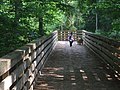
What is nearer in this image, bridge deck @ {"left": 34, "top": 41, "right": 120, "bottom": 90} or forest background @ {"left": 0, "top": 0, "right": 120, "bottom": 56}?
bridge deck @ {"left": 34, "top": 41, "right": 120, "bottom": 90}

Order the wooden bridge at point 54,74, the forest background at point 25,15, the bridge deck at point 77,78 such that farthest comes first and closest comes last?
the forest background at point 25,15 < the bridge deck at point 77,78 < the wooden bridge at point 54,74

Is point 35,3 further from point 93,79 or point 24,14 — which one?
point 93,79

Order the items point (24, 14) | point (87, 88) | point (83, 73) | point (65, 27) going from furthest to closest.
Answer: point (65, 27), point (24, 14), point (83, 73), point (87, 88)

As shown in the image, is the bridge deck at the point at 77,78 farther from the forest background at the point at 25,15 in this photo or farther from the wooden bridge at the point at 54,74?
the forest background at the point at 25,15

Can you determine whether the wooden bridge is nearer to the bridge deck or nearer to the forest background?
the bridge deck

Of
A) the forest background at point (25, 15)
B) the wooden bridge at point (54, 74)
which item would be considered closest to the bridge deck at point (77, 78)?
the wooden bridge at point (54, 74)

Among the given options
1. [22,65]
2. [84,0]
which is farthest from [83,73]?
[84,0]

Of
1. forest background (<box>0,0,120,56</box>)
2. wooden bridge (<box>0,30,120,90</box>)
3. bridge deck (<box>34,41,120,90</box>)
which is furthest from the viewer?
forest background (<box>0,0,120,56</box>)

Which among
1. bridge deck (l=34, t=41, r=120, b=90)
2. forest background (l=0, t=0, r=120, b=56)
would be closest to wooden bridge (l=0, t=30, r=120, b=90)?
bridge deck (l=34, t=41, r=120, b=90)

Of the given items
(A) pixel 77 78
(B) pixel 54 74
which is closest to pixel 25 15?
(B) pixel 54 74

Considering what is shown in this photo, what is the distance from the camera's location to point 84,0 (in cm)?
1825

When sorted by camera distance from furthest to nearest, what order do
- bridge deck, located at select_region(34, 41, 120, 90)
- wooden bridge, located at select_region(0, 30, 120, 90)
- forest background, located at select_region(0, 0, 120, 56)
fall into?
1. forest background, located at select_region(0, 0, 120, 56)
2. bridge deck, located at select_region(34, 41, 120, 90)
3. wooden bridge, located at select_region(0, 30, 120, 90)

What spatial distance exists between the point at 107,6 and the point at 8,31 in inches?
186

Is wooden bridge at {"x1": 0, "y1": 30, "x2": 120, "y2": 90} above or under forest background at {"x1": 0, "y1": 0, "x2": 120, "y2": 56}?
under
